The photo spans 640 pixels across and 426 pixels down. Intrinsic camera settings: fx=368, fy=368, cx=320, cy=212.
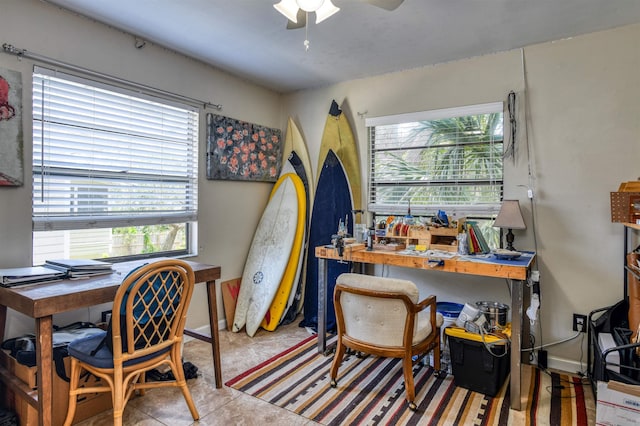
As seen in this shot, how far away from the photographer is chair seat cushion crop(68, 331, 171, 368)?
5.75ft

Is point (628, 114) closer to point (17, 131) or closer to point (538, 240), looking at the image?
point (538, 240)

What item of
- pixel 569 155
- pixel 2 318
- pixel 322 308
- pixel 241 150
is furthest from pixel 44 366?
pixel 569 155

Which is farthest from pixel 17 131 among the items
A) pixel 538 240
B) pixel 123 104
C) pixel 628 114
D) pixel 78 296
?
pixel 628 114

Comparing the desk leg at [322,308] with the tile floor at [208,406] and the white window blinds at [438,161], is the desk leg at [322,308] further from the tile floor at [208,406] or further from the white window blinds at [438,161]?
the white window blinds at [438,161]

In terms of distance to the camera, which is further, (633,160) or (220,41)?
(220,41)

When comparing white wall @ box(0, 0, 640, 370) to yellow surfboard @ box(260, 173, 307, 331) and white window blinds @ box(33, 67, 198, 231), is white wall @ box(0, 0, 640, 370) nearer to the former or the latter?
white window blinds @ box(33, 67, 198, 231)

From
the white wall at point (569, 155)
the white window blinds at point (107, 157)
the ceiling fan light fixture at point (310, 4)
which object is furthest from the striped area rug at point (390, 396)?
the ceiling fan light fixture at point (310, 4)

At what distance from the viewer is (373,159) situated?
3584mm

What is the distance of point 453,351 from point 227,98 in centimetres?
288

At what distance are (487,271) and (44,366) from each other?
2.34 m

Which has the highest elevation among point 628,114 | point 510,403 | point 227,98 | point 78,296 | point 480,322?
point 227,98

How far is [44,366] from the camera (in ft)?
5.37

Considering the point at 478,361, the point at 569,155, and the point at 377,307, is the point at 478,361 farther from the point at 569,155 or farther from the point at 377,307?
the point at 569,155

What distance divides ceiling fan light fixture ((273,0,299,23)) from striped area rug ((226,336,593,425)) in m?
2.16
